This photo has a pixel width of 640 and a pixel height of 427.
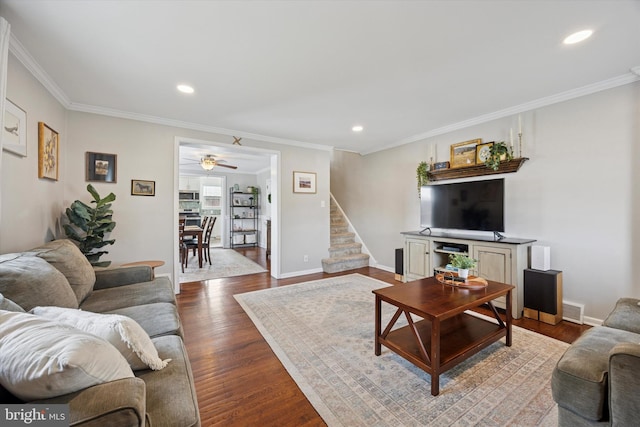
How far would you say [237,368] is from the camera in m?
1.95

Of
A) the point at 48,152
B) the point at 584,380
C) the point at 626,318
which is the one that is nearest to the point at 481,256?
the point at 626,318

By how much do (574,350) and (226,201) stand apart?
26.3 feet

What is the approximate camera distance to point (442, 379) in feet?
5.87

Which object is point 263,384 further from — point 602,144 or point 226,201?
point 226,201

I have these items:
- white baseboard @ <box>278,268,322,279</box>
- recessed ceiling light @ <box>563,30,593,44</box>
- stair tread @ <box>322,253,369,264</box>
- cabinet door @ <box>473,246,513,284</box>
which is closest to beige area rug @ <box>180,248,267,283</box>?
white baseboard @ <box>278,268,322,279</box>

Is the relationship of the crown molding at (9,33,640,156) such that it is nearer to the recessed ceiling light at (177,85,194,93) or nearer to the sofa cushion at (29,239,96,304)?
the recessed ceiling light at (177,85,194,93)

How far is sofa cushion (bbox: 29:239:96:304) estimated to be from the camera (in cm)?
181

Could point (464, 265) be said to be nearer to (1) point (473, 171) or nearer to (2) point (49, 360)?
(1) point (473, 171)

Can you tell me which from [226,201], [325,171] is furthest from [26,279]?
[226,201]

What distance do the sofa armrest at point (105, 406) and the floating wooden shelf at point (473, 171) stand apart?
3916 millimetres

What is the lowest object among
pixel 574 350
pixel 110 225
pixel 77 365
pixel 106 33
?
pixel 574 350

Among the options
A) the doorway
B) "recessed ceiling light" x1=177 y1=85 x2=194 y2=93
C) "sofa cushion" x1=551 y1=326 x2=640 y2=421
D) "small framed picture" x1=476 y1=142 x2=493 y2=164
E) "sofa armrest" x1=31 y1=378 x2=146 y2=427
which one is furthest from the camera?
the doorway

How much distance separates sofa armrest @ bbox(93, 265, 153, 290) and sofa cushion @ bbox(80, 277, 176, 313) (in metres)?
0.10

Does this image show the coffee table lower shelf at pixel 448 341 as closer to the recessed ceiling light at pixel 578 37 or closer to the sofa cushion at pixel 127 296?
the sofa cushion at pixel 127 296
